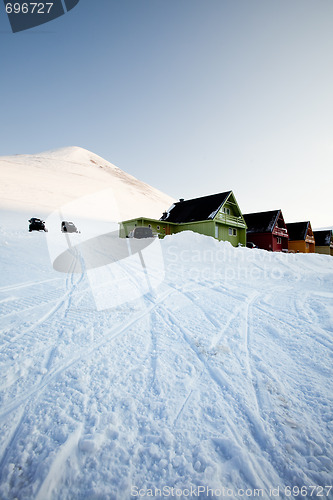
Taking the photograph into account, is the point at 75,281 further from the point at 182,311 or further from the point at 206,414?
the point at 206,414

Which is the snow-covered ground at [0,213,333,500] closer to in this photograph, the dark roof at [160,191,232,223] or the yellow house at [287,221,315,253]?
the dark roof at [160,191,232,223]

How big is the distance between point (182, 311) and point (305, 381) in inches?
97.4

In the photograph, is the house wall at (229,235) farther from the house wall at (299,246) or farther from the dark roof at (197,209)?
the house wall at (299,246)

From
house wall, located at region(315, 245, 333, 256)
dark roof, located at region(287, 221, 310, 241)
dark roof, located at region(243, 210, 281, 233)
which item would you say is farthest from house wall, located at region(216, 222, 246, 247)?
house wall, located at region(315, 245, 333, 256)

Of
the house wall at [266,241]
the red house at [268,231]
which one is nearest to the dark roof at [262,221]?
the red house at [268,231]

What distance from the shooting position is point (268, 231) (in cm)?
2769

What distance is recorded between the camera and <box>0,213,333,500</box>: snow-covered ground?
150 cm

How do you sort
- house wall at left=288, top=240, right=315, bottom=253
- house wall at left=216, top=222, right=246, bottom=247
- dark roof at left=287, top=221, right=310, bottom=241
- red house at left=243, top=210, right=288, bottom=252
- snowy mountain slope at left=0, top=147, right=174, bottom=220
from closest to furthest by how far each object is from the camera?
house wall at left=216, top=222, right=246, bottom=247
red house at left=243, top=210, right=288, bottom=252
house wall at left=288, top=240, right=315, bottom=253
dark roof at left=287, top=221, right=310, bottom=241
snowy mountain slope at left=0, top=147, right=174, bottom=220

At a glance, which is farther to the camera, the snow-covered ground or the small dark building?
the small dark building

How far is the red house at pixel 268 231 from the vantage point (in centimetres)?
2772

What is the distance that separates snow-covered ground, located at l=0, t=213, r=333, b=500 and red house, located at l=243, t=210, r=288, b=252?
2568cm

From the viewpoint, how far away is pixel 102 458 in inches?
62.1

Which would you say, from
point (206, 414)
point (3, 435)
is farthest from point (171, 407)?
point (3, 435)

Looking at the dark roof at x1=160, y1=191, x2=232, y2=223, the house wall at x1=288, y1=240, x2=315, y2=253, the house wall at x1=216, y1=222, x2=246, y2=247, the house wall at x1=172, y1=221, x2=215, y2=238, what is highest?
the dark roof at x1=160, y1=191, x2=232, y2=223
